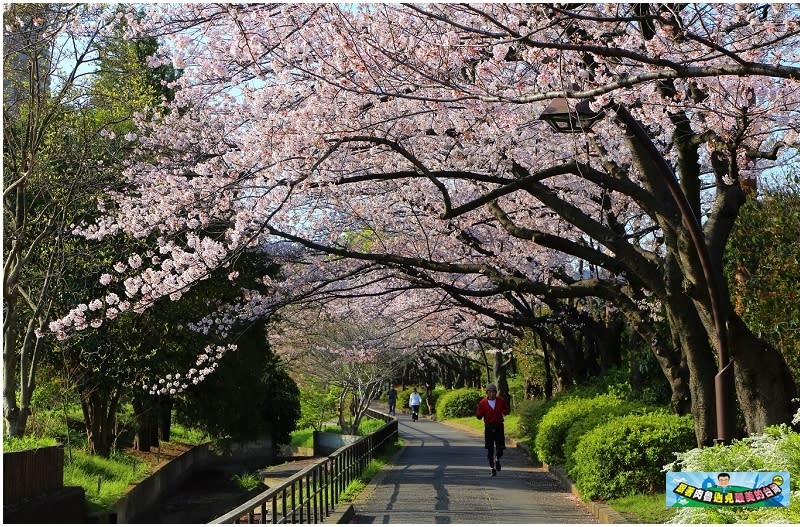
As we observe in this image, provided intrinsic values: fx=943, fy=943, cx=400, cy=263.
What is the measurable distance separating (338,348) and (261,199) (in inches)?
724

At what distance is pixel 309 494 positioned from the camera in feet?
35.8

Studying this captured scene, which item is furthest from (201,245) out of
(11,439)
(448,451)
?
(448,451)

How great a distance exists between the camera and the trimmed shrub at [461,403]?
49.3 m

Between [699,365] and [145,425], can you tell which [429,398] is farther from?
[699,365]

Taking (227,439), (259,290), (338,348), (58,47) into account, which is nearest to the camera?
(58,47)

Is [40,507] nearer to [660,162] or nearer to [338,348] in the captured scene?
[660,162]

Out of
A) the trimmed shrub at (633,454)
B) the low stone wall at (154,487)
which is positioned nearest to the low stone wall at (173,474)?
the low stone wall at (154,487)

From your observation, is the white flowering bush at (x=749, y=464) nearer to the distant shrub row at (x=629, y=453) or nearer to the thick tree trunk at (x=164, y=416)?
the distant shrub row at (x=629, y=453)

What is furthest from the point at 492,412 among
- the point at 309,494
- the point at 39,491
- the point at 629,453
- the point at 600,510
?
the point at 39,491

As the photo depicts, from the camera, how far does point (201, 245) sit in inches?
494

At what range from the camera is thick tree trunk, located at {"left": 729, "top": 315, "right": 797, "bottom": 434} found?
31.1 ft

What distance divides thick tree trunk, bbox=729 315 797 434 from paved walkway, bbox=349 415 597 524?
3.23 metres

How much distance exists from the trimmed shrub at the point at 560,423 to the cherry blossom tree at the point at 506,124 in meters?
4.05

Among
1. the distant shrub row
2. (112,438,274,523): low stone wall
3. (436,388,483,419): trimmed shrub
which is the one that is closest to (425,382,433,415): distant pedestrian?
(436,388,483,419): trimmed shrub
